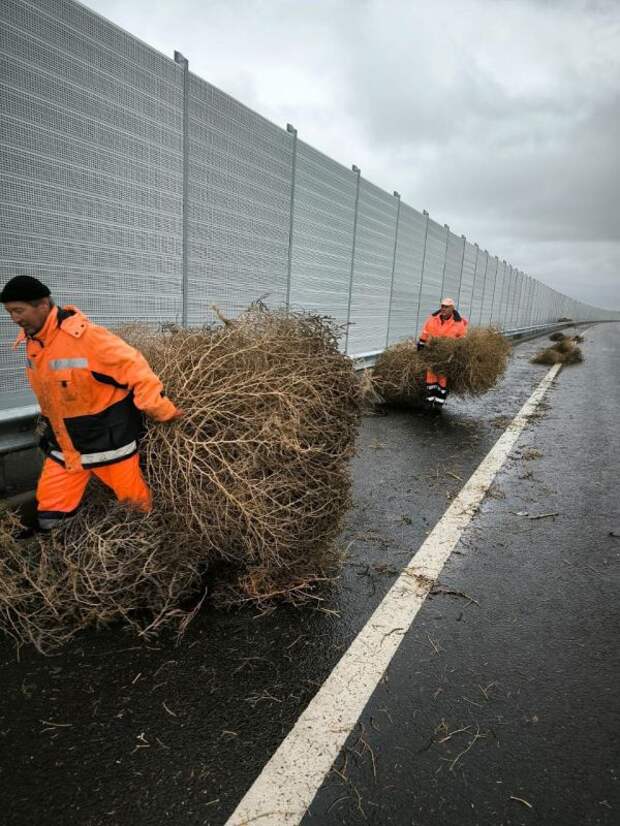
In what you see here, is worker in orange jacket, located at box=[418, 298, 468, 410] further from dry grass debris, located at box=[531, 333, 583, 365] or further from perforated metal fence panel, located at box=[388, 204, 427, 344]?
dry grass debris, located at box=[531, 333, 583, 365]

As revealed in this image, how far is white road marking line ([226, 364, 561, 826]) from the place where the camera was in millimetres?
1770

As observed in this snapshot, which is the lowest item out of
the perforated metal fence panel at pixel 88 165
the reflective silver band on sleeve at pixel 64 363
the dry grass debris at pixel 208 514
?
the dry grass debris at pixel 208 514

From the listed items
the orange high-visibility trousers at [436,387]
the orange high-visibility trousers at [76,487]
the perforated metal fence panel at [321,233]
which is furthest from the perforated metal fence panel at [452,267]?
the orange high-visibility trousers at [76,487]

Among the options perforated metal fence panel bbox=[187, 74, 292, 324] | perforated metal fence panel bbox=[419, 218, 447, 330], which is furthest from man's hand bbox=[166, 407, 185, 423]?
perforated metal fence panel bbox=[419, 218, 447, 330]

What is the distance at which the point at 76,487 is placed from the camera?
2951 millimetres

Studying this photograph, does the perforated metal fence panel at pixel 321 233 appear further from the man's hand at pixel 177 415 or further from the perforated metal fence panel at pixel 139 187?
the man's hand at pixel 177 415

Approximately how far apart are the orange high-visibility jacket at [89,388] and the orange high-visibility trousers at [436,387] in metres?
6.00

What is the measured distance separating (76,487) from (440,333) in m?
6.47

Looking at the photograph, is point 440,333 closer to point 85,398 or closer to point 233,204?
point 233,204

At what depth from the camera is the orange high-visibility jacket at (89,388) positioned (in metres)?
2.76

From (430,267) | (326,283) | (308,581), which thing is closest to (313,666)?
(308,581)

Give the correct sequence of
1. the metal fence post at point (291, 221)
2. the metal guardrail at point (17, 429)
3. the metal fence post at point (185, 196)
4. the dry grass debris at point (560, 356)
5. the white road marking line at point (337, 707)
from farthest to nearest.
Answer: the dry grass debris at point (560, 356)
the metal fence post at point (291, 221)
the metal fence post at point (185, 196)
the metal guardrail at point (17, 429)
the white road marking line at point (337, 707)

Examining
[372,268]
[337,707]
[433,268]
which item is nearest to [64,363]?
[337,707]

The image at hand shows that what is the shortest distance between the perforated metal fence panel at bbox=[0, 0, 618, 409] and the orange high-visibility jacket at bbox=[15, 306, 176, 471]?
1321mm
